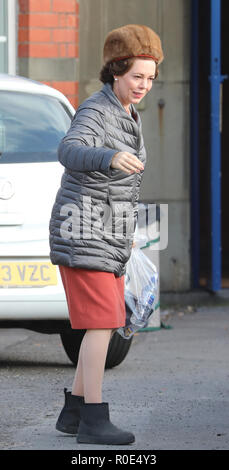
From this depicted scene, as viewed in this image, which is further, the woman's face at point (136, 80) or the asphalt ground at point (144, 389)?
the asphalt ground at point (144, 389)

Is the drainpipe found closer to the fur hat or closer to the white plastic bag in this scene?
the white plastic bag

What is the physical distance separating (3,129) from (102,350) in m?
2.39

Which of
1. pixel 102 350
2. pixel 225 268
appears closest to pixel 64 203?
pixel 102 350

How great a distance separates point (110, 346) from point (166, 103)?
4589 mm

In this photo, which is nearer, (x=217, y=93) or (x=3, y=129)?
(x=3, y=129)

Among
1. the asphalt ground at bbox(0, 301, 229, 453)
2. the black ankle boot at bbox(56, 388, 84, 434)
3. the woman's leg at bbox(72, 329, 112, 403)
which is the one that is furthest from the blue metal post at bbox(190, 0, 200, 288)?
the woman's leg at bbox(72, 329, 112, 403)

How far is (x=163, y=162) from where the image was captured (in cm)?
1098

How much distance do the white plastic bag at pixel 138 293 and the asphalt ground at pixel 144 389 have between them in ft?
1.40

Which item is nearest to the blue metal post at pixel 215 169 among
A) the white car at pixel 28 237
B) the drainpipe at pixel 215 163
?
the drainpipe at pixel 215 163

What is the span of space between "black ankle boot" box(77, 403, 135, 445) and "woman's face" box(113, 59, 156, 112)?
122 cm

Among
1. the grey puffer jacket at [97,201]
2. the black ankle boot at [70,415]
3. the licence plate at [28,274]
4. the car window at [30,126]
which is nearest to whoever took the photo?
the grey puffer jacket at [97,201]

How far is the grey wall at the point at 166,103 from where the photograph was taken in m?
10.8
